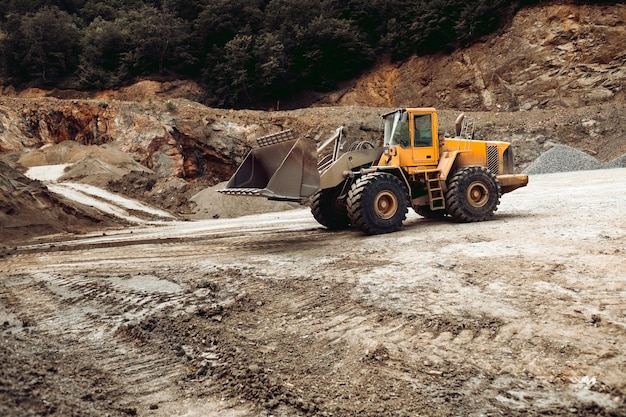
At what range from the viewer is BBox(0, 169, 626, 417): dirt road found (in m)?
2.64

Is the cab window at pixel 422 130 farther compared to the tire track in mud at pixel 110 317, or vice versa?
the cab window at pixel 422 130

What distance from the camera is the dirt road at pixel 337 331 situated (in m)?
2.64

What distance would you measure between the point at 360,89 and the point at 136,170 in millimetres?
18110

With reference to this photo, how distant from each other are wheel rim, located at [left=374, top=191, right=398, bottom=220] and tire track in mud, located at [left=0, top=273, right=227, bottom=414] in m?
3.85

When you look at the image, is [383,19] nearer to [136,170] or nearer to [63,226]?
[136,170]

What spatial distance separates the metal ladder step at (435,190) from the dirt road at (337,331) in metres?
1.73

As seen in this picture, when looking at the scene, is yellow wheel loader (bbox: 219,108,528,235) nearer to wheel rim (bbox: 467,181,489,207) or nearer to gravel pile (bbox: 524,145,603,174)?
wheel rim (bbox: 467,181,489,207)

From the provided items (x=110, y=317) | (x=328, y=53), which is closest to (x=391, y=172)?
(x=110, y=317)

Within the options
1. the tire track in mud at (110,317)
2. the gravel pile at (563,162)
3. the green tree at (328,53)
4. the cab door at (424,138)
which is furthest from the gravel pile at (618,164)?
the green tree at (328,53)

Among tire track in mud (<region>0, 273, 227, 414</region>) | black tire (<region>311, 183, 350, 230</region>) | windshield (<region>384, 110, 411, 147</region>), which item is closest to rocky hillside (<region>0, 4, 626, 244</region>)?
black tire (<region>311, 183, 350, 230</region>)

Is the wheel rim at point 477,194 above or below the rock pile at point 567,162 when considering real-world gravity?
below

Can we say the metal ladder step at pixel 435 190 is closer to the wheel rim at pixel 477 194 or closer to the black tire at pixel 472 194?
the black tire at pixel 472 194

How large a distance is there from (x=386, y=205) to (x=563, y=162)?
44.3 feet

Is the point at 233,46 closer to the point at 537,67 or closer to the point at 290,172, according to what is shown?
the point at 537,67
